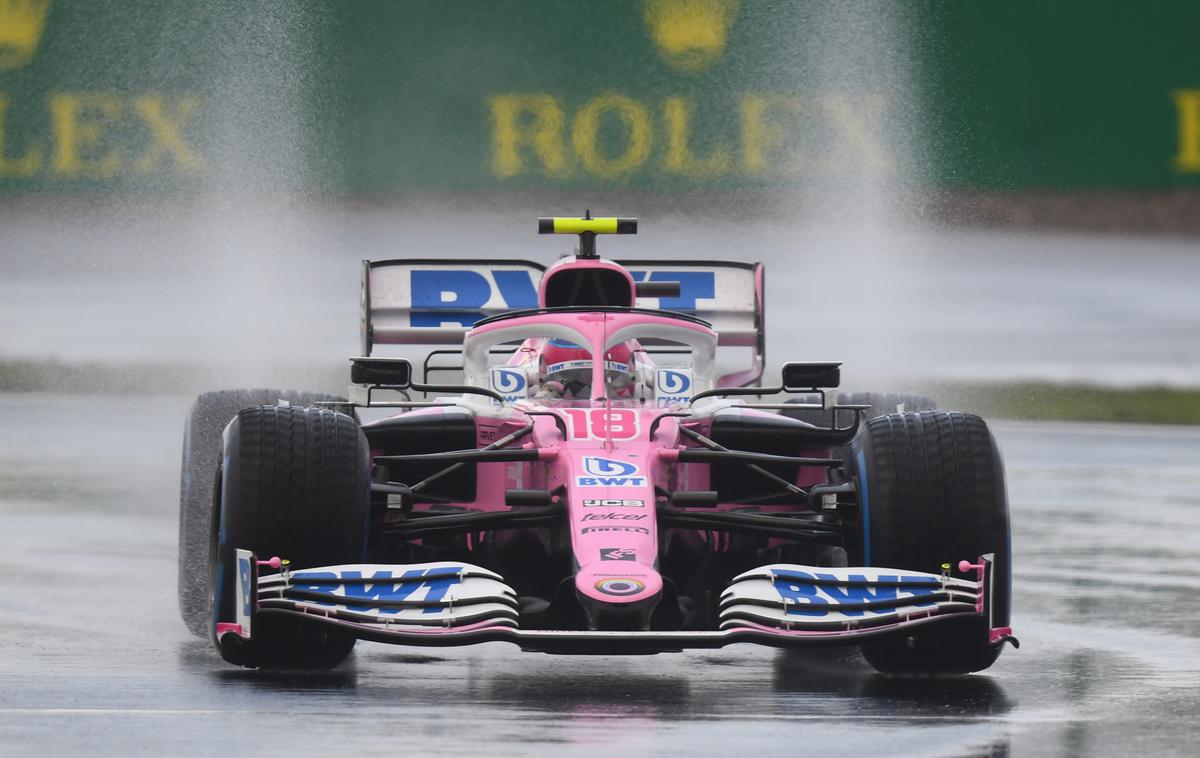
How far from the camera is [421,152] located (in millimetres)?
28422

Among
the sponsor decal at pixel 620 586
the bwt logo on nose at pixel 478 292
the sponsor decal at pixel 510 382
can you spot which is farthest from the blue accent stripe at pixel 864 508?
the bwt logo on nose at pixel 478 292

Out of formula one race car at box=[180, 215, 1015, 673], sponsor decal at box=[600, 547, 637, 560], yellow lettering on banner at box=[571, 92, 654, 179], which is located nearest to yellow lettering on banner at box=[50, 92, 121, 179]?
yellow lettering on banner at box=[571, 92, 654, 179]

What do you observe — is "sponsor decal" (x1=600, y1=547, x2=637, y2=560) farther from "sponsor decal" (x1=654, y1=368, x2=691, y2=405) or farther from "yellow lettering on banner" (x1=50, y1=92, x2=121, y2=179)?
"yellow lettering on banner" (x1=50, y1=92, x2=121, y2=179)

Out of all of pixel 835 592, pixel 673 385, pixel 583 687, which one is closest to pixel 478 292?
pixel 673 385

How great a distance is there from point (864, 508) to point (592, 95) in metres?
20.4

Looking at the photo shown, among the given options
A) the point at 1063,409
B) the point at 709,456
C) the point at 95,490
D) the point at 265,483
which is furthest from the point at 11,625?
the point at 1063,409

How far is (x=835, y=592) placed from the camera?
8438 millimetres

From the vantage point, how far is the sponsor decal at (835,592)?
8367 mm

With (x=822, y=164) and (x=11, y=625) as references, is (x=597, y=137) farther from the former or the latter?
(x=11, y=625)

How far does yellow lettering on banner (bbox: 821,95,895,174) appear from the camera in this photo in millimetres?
26672

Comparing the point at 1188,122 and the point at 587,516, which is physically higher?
the point at 1188,122

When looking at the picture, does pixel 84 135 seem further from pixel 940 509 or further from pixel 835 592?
pixel 835 592

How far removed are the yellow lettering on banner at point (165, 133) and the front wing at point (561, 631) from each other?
59.1 feet

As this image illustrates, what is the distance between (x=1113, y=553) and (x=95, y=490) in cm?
737
